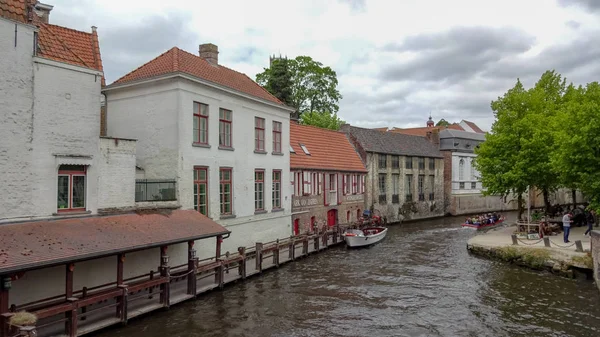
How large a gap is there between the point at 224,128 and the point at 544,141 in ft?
57.9

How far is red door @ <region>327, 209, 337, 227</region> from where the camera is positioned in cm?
3008

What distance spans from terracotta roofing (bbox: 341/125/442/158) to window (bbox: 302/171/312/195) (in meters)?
10.0

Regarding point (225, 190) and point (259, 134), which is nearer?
point (225, 190)

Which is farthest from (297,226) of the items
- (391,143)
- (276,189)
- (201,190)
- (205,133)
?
(391,143)

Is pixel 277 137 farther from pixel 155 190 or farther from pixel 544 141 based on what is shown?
pixel 544 141

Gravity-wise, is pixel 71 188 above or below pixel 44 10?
below

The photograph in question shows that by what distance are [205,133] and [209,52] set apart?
5.63m

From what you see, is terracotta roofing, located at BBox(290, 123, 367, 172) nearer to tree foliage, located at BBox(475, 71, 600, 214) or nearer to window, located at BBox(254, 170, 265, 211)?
window, located at BBox(254, 170, 265, 211)

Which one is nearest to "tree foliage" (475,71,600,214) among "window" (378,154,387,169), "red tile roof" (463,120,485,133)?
"window" (378,154,387,169)

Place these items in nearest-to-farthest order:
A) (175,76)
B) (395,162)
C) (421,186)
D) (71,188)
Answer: (71,188) < (175,76) < (395,162) < (421,186)

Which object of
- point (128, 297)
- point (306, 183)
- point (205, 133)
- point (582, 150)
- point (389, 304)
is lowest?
point (389, 304)

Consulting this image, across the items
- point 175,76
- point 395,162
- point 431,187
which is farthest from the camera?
point 431,187

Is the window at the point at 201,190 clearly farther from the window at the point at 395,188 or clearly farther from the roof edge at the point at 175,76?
the window at the point at 395,188

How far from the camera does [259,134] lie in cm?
2256
